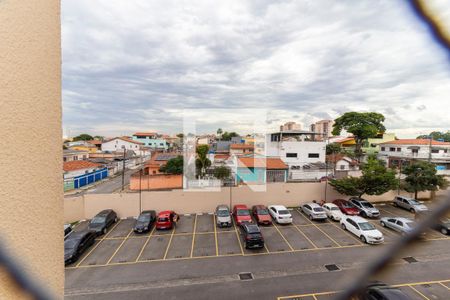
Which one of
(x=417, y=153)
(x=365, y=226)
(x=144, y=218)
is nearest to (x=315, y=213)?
(x=365, y=226)

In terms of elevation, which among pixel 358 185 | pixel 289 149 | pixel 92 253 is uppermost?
pixel 289 149

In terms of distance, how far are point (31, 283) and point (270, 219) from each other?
11917 mm

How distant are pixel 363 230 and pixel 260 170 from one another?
345 inches

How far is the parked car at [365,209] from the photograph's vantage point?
42.0 feet

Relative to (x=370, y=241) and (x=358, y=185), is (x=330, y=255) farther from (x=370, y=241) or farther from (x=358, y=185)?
(x=358, y=185)

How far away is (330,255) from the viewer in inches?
346

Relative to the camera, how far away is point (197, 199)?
1380cm

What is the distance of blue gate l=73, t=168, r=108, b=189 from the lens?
20.3 metres

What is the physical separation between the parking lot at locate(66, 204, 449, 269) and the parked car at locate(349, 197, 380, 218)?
0.48 meters

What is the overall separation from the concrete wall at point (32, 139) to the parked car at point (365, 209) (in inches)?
579

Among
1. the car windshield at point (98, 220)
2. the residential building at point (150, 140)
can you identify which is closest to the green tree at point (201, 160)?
the car windshield at point (98, 220)

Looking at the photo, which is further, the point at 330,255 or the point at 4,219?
the point at 330,255

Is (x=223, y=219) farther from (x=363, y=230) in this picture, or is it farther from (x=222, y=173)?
(x=222, y=173)

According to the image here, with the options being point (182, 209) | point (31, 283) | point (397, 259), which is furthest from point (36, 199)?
point (182, 209)
